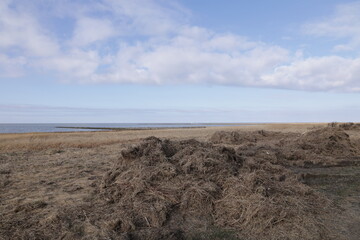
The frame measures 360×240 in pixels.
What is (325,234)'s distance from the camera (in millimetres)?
4461

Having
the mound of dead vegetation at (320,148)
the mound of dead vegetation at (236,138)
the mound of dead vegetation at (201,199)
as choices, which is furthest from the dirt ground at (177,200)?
the mound of dead vegetation at (236,138)

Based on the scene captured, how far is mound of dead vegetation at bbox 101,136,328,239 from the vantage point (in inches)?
181

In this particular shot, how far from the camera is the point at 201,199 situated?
17.6 ft

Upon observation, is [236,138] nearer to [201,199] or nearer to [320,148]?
[320,148]

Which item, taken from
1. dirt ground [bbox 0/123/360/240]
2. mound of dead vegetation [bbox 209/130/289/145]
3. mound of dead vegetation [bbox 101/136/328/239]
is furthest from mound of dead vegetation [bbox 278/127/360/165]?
mound of dead vegetation [bbox 101/136/328/239]

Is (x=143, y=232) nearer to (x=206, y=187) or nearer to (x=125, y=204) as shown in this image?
(x=125, y=204)

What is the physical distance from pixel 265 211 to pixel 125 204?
258 cm

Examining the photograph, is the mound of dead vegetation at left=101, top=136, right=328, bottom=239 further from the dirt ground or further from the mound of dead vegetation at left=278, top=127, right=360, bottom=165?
the mound of dead vegetation at left=278, top=127, right=360, bottom=165

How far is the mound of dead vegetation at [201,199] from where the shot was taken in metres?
4.59

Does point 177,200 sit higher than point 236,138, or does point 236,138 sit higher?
point 236,138

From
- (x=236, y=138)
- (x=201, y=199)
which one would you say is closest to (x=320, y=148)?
(x=236, y=138)

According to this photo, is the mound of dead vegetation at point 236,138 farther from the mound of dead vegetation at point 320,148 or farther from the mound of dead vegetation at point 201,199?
the mound of dead vegetation at point 201,199

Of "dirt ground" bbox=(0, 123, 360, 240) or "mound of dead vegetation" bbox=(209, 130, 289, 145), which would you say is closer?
"dirt ground" bbox=(0, 123, 360, 240)

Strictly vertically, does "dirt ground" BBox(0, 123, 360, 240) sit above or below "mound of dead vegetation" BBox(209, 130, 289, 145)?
below
